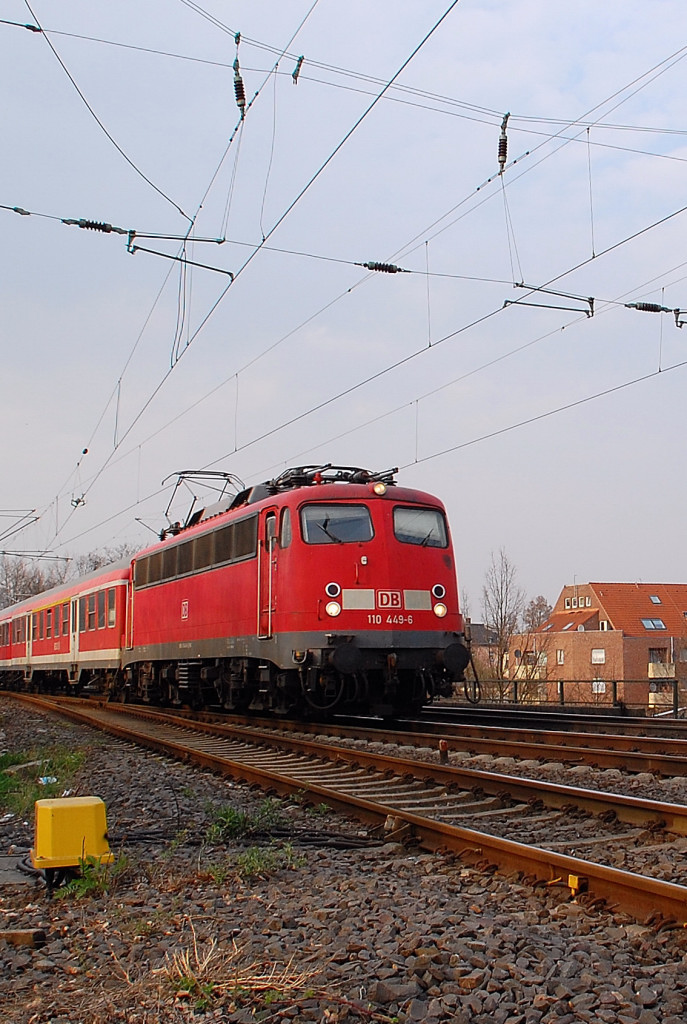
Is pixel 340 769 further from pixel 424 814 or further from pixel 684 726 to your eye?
pixel 684 726

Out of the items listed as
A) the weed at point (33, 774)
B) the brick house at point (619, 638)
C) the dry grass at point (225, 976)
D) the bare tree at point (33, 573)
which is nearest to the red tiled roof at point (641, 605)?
the brick house at point (619, 638)

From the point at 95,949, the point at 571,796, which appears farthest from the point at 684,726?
the point at 95,949

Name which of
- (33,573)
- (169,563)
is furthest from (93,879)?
(33,573)

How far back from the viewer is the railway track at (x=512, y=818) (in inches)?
205

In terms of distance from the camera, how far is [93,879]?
18.8 ft

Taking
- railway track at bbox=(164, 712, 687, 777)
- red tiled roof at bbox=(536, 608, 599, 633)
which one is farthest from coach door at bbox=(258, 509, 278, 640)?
red tiled roof at bbox=(536, 608, 599, 633)

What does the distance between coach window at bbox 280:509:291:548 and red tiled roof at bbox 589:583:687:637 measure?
167 feet

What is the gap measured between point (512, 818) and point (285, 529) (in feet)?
23.7

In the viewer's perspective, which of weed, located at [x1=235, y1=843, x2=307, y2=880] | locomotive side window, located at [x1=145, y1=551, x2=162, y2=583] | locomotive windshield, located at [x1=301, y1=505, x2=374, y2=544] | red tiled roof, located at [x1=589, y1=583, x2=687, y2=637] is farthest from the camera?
red tiled roof, located at [x1=589, y1=583, x2=687, y2=637]

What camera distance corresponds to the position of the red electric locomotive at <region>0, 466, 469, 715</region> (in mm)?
13594

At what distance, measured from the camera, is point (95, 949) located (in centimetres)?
465

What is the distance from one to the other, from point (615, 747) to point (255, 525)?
20.5 feet

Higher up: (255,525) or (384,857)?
(255,525)

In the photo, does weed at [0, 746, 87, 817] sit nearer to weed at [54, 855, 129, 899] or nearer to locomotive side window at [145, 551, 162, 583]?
weed at [54, 855, 129, 899]
